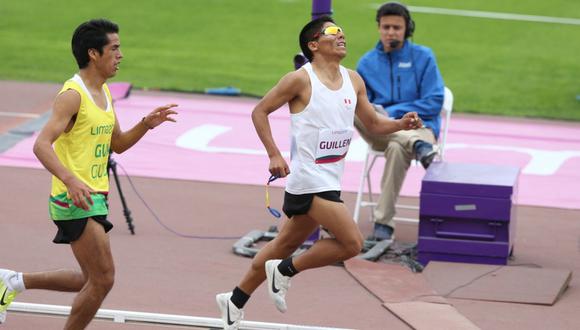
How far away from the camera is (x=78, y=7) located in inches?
961

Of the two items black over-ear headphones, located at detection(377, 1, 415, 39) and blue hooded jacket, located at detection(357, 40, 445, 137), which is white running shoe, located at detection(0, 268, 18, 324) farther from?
black over-ear headphones, located at detection(377, 1, 415, 39)

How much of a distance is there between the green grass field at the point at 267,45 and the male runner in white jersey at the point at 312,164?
9.61m

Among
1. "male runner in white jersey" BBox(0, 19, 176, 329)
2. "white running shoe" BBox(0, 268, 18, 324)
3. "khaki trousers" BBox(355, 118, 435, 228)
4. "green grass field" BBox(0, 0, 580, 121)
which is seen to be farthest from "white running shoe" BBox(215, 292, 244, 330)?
"green grass field" BBox(0, 0, 580, 121)

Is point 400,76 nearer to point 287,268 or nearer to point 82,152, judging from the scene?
point 287,268

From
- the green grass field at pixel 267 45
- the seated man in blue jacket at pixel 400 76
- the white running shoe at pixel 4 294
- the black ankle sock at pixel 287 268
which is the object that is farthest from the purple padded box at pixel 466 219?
the green grass field at pixel 267 45

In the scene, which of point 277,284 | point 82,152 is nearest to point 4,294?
point 82,152

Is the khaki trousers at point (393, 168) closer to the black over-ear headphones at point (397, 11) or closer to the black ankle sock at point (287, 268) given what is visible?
the black over-ear headphones at point (397, 11)

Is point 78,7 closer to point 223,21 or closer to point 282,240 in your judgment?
point 223,21

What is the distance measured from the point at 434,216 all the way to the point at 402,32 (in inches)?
73.8

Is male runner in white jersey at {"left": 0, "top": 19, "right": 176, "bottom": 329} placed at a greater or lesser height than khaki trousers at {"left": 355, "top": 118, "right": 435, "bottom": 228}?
greater

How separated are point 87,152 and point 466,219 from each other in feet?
12.4

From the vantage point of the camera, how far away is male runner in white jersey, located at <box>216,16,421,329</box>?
7.46 meters

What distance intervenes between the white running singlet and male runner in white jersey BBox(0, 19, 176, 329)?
3.97 ft

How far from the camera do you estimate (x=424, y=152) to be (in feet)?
33.0
